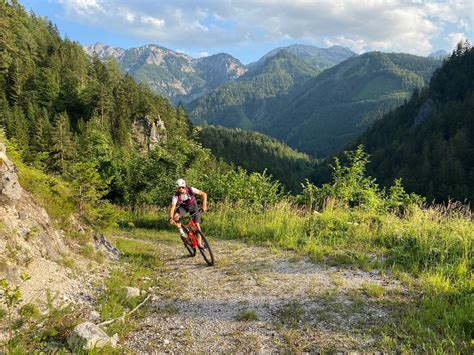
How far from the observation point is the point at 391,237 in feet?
32.3

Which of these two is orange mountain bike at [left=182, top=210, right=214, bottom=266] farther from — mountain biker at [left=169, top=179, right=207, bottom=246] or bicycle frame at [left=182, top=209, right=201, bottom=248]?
mountain biker at [left=169, top=179, right=207, bottom=246]

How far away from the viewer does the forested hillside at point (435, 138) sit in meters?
119

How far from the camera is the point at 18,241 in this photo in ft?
23.8

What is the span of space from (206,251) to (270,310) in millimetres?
4032

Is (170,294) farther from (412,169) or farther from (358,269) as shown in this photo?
(412,169)

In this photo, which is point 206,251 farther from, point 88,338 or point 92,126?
point 92,126

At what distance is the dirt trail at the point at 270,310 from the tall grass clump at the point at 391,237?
0.57 metres

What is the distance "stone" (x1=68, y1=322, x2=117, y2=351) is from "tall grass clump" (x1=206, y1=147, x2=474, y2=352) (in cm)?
431

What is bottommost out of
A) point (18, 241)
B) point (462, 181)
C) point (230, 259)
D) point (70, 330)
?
point (462, 181)

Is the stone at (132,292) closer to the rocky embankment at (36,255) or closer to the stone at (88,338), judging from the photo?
the rocky embankment at (36,255)

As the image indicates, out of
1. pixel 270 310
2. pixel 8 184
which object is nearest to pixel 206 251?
pixel 270 310

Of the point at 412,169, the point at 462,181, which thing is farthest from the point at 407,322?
the point at 412,169

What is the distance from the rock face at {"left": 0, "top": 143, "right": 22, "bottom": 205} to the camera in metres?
7.86

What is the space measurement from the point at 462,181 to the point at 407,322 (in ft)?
434
